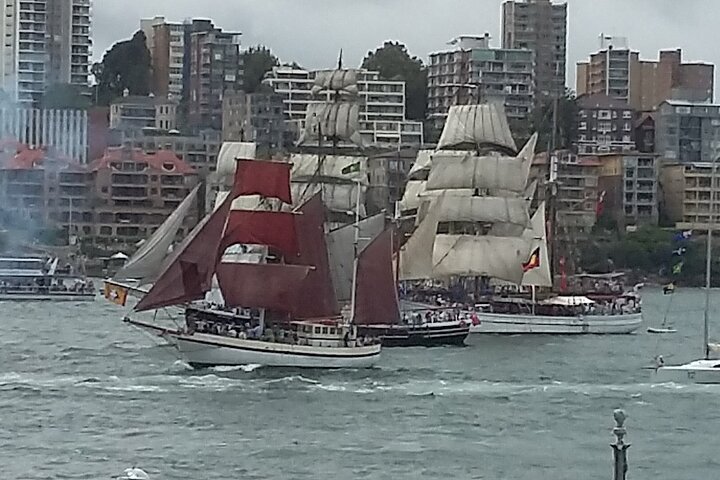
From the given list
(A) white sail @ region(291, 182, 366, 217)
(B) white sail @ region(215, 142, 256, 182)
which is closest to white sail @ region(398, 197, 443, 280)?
(A) white sail @ region(291, 182, 366, 217)

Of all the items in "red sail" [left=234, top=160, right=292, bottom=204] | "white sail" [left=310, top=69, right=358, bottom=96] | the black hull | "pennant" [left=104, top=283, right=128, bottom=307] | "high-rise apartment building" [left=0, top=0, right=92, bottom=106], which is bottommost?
the black hull

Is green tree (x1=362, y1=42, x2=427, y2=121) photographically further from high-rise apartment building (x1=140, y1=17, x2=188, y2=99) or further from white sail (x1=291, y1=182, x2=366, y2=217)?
white sail (x1=291, y1=182, x2=366, y2=217)

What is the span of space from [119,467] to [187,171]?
69820 mm

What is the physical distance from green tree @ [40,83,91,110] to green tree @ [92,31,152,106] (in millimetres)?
5713

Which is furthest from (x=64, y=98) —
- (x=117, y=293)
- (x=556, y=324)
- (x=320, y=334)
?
(x=320, y=334)

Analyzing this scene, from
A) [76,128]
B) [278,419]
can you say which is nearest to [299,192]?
[278,419]

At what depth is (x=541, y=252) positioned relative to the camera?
62250mm

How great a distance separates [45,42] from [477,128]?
57974 millimetres

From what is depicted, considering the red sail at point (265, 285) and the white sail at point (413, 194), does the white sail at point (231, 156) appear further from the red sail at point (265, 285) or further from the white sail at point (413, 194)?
the red sail at point (265, 285)

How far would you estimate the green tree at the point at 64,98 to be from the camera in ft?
360

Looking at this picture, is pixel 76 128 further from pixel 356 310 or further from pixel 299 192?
pixel 356 310

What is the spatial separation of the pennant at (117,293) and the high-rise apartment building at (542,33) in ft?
273

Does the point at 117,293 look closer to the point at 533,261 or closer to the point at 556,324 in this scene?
the point at 556,324

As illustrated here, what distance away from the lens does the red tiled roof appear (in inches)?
3819
